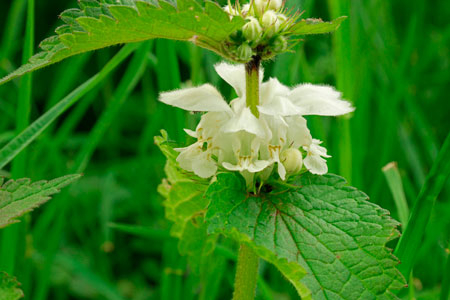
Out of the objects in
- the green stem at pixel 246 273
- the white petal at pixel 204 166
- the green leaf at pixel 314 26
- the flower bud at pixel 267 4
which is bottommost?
the green stem at pixel 246 273

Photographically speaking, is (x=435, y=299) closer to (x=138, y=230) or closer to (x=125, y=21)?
(x=138, y=230)

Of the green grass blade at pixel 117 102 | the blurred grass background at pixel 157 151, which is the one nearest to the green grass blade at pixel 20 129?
the blurred grass background at pixel 157 151

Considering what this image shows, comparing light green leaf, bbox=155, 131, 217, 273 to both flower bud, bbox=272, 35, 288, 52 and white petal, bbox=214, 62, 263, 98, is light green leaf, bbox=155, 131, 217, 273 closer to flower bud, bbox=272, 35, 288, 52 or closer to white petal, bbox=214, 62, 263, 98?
white petal, bbox=214, 62, 263, 98

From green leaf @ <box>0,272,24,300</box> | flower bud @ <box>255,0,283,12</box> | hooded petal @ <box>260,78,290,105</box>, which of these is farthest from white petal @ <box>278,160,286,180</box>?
green leaf @ <box>0,272,24,300</box>

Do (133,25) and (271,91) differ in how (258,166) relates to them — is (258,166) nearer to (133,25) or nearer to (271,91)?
(271,91)

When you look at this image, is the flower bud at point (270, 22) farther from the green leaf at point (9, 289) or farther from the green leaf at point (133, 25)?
the green leaf at point (9, 289)
